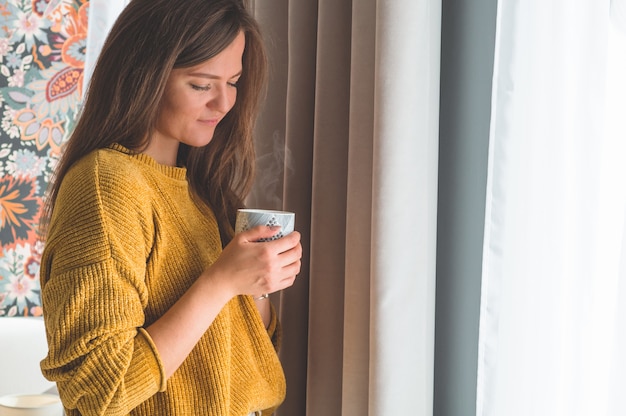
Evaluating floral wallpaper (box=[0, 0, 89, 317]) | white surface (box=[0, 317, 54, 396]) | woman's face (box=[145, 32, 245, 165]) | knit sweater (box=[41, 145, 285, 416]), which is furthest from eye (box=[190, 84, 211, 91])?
floral wallpaper (box=[0, 0, 89, 317])

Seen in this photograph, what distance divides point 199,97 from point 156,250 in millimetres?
248

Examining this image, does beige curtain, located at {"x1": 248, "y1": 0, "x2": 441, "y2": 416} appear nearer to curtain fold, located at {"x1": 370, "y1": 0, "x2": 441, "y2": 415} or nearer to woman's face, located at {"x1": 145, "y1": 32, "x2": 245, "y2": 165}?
curtain fold, located at {"x1": 370, "y1": 0, "x2": 441, "y2": 415}

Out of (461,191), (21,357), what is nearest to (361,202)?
(461,191)

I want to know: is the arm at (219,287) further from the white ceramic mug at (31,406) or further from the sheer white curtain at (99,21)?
the sheer white curtain at (99,21)

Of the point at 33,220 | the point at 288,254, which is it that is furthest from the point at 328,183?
the point at 33,220

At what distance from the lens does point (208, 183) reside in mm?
1271

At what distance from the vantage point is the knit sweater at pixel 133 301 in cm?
88

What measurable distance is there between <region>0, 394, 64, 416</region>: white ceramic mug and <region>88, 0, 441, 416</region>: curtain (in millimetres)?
635

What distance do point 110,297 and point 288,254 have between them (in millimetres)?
272

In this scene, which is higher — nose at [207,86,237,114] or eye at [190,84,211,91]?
eye at [190,84,211,91]

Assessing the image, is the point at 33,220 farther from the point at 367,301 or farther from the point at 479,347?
the point at 479,347

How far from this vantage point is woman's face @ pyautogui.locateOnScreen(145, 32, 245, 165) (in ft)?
3.44

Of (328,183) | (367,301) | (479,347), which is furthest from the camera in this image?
(328,183)

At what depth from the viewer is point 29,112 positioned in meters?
2.59
